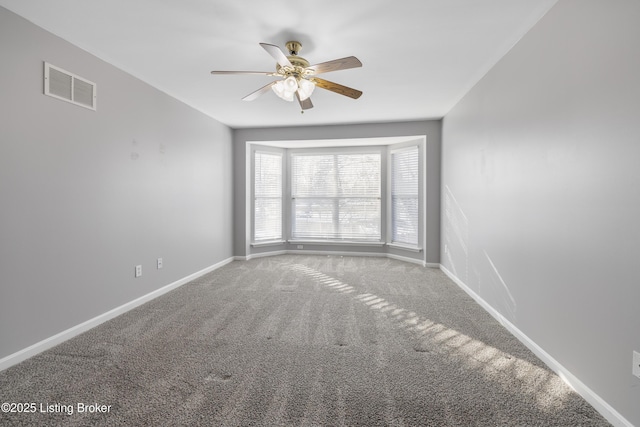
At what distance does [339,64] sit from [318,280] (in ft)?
9.66

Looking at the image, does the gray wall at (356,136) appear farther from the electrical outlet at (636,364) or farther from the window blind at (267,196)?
the electrical outlet at (636,364)

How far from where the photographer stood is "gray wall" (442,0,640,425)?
4.84 feet

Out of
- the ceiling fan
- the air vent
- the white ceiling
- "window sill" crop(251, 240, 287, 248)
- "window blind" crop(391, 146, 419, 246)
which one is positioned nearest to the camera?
the white ceiling

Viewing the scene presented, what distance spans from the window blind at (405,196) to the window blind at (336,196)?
1.04 feet

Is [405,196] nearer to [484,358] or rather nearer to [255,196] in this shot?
[255,196]

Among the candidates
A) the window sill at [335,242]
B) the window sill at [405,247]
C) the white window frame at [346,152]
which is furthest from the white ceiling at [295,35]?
the window sill at [335,242]

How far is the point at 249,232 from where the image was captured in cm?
572

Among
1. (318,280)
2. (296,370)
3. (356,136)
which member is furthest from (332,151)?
(296,370)

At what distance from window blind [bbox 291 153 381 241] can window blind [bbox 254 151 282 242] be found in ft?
1.04

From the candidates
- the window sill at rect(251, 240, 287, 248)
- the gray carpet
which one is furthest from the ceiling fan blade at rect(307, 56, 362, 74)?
the window sill at rect(251, 240, 287, 248)

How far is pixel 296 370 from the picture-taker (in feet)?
6.71

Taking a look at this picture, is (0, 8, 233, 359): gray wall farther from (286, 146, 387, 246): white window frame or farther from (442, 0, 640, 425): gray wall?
(442, 0, 640, 425): gray wall

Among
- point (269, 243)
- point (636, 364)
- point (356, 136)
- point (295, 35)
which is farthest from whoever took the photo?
point (269, 243)

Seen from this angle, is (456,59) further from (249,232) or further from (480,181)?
(249,232)
